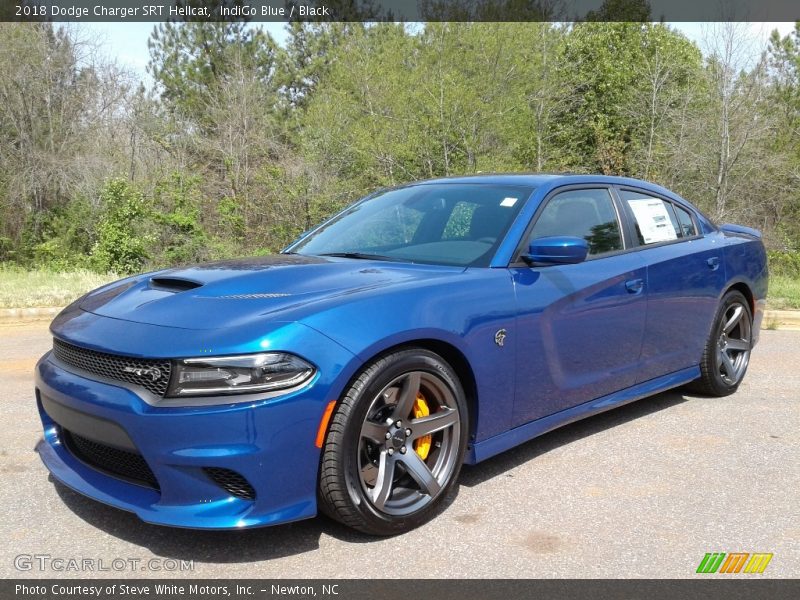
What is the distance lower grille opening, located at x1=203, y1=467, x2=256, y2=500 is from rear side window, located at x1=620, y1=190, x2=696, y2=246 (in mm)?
2957

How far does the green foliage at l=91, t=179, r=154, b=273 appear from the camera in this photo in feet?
49.6

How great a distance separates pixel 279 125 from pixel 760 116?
16875mm

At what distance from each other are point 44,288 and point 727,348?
30.4 feet

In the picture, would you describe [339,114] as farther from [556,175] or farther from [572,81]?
[556,175]

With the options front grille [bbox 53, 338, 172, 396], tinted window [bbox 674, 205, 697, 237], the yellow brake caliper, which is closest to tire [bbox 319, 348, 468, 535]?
the yellow brake caliper

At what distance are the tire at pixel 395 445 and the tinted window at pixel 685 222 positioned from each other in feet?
8.59

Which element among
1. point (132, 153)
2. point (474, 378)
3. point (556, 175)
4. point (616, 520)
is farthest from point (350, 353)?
point (132, 153)

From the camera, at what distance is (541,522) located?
3277 mm

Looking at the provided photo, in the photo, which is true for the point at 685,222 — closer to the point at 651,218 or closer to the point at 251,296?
the point at 651,218

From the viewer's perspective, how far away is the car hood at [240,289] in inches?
116

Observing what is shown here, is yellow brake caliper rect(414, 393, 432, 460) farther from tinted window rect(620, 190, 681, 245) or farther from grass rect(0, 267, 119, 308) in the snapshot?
grass rect(0, 267, 119, 308)

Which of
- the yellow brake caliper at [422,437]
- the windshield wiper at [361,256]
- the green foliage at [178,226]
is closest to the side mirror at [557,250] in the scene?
the windshield wiper at [361,256]
